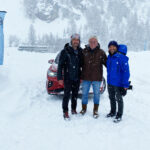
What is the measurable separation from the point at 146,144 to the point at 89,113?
1784 millimetres

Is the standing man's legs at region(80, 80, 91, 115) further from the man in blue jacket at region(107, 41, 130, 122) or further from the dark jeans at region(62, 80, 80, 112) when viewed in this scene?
the man in blue jacket at region(107, 41, 130, 122)

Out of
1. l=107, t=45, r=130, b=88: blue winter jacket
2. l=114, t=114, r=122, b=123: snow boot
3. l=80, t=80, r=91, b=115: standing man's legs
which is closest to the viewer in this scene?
l=107, t=45, r=130, b=88: blue winter jacket

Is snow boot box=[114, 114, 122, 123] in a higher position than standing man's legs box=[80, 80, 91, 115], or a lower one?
lower

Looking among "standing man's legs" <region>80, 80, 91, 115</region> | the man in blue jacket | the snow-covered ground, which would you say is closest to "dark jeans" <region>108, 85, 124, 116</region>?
the man in blue jacket

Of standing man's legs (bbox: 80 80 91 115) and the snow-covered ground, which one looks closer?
the snow-covered ground

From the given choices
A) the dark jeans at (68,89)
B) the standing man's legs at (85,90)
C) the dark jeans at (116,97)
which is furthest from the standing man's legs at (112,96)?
the dark jeans at (68,89)

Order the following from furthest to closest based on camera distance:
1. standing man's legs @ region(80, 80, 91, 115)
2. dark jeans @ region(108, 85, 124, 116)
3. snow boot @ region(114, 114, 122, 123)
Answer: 1. standing man's legs @ region(80, 80, 91, 115)
2. snow boot @ region(114, 114, 122, 123)
3. dark jeans @ region(108, 85, 124, 116)

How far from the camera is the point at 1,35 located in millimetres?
7168

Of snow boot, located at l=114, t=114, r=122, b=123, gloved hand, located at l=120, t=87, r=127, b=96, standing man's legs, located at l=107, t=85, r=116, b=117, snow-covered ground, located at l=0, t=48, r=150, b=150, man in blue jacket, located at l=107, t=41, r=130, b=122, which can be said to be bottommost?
snow-covered ground, located at l=0, t=48, r=150, b=150

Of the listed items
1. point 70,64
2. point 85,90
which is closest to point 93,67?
point 70,64

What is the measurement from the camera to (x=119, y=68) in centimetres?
412

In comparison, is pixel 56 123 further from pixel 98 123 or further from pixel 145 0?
pixel 145 0

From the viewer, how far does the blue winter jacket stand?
4023 millimetres

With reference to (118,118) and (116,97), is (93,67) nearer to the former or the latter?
(116,97)
